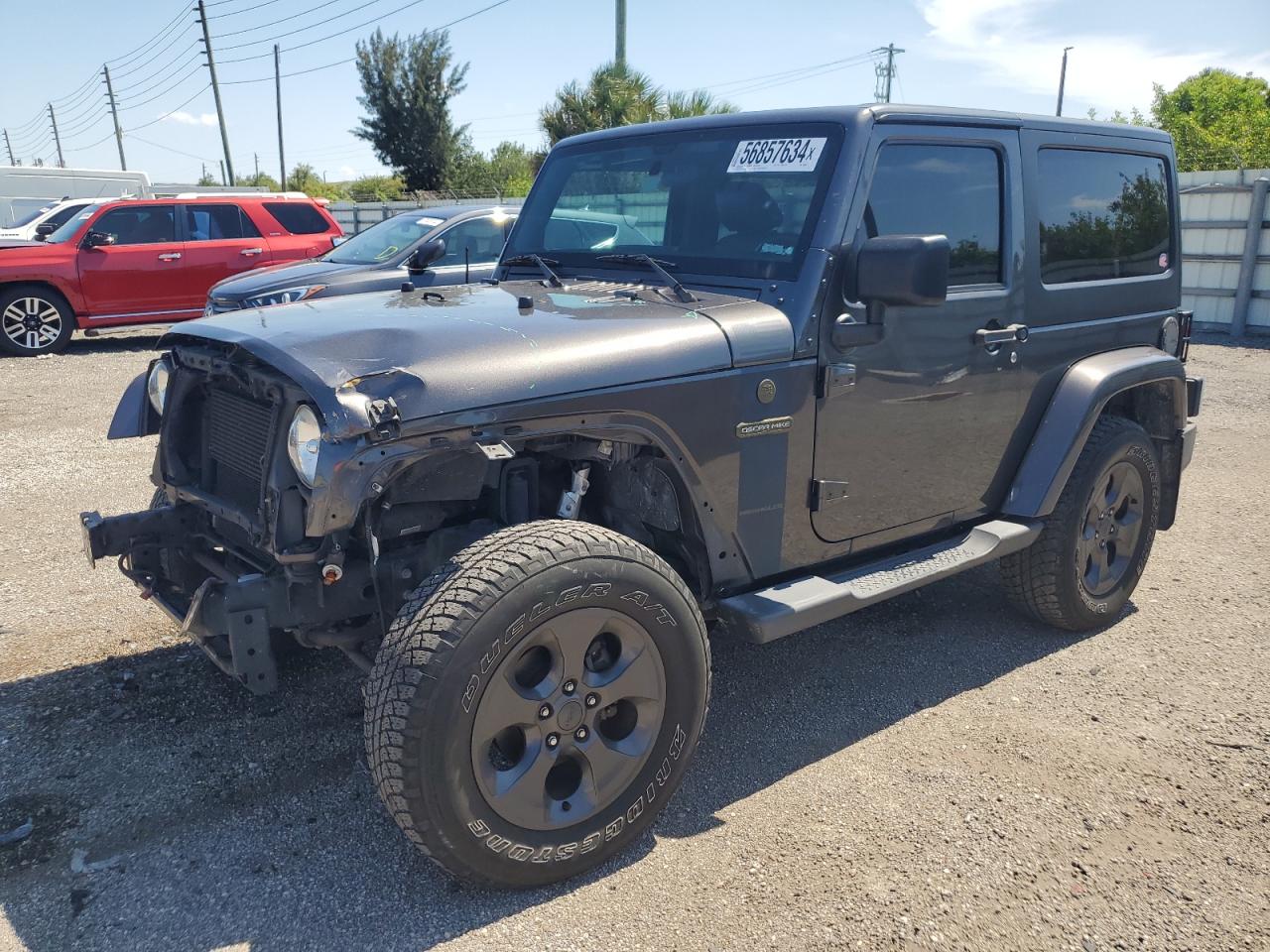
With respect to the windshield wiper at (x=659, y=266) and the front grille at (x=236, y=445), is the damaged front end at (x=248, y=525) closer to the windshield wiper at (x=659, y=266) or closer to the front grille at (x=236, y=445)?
the front grille at (x=236, y=445)

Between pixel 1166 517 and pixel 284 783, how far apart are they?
160 inches

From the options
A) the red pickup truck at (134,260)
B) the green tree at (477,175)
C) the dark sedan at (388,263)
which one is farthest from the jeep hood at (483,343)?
the green tree at (477,175)

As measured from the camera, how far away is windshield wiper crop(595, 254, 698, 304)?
320 cm

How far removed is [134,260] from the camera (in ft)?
40.3

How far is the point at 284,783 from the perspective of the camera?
313cm

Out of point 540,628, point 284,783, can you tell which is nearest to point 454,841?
point 540,628

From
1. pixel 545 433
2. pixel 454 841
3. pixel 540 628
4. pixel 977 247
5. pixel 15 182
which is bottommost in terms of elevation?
pixel 454 841

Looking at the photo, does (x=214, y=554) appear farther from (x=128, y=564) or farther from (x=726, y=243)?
(x=726, y=243)

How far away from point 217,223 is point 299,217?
3.58 ft

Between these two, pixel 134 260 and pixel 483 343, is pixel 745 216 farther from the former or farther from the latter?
pixel 134 260

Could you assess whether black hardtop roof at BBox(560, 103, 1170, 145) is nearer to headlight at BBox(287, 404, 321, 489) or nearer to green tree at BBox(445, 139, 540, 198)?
headlight at BBox(287, 404, 321, 489)

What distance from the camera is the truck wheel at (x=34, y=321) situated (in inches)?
464

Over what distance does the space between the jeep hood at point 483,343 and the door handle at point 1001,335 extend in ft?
3.28

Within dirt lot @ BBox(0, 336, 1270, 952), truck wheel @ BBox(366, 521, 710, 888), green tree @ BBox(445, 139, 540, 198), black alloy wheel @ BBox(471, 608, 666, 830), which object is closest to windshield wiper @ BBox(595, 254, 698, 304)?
truck wheel @ BBox(366, 521, 710, 888)
